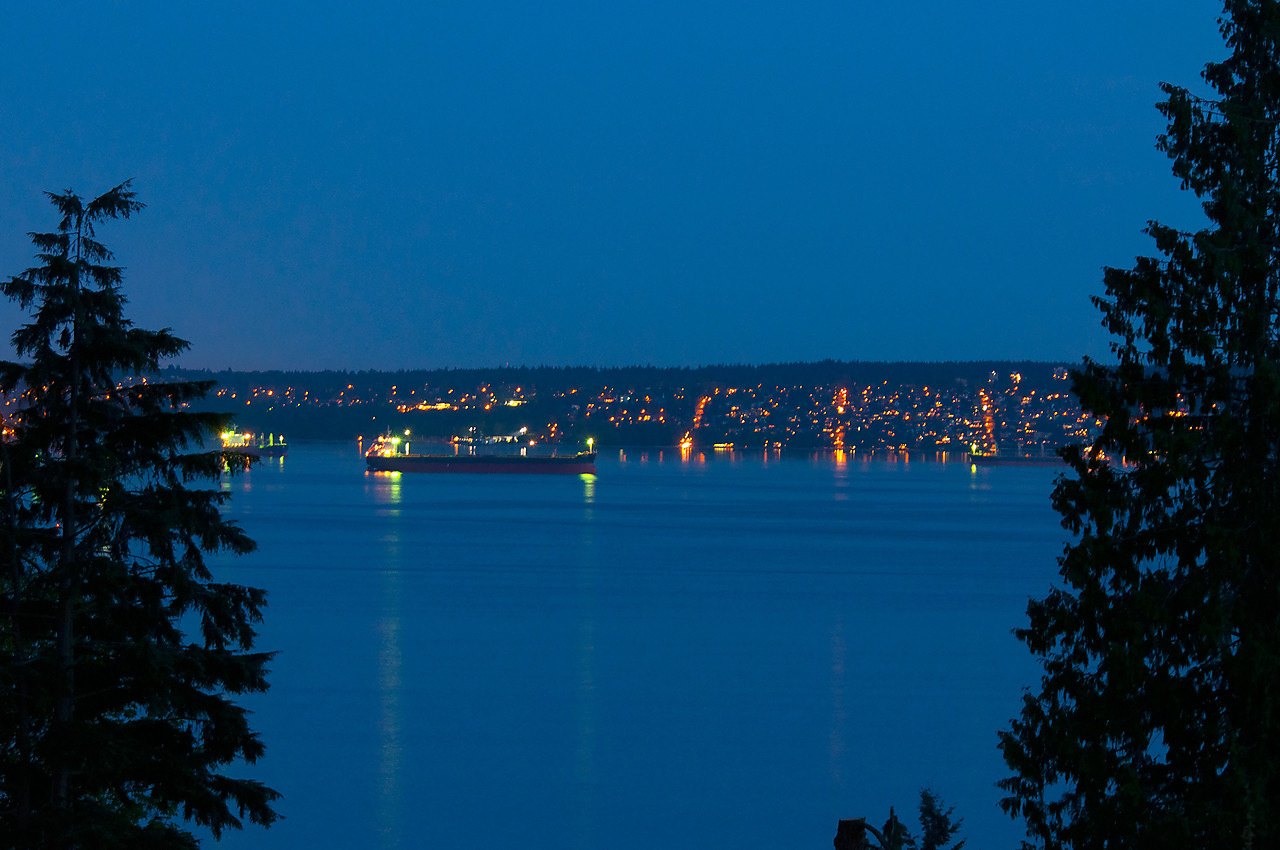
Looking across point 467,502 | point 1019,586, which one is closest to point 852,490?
point 467,502

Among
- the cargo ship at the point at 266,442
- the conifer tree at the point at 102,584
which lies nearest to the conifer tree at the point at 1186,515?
the conifer tree at the point at 102,584

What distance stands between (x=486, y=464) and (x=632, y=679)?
106615 mm

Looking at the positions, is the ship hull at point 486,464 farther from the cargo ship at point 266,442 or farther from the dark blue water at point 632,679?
the dark blue water at point 632,679

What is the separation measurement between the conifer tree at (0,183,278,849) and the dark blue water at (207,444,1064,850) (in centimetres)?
1007

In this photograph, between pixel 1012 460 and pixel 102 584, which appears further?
pixel 1012 460

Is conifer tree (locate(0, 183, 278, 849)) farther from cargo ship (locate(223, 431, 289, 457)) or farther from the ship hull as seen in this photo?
cargo ship (locate(223, 431, 289, 457))


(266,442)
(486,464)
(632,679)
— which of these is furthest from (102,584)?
(266,442)

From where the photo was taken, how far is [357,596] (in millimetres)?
40094

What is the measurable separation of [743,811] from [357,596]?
78.3 feet

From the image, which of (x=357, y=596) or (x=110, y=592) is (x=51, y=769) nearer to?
(x=110, y=592)

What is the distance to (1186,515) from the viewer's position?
7148mm

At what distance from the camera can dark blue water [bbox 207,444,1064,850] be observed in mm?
18203

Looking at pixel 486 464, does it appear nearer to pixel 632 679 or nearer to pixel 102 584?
pixel 632 679

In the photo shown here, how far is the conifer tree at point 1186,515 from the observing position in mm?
6699
